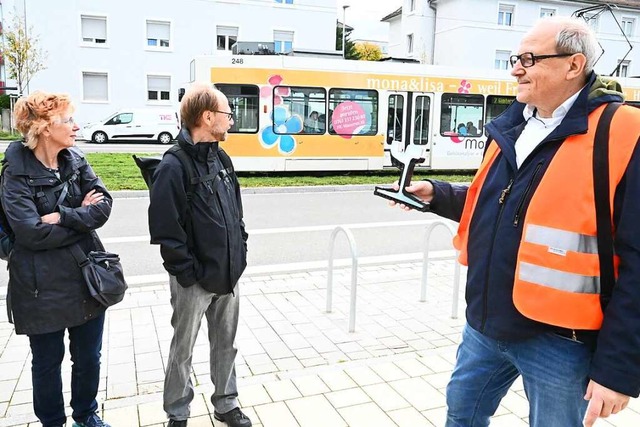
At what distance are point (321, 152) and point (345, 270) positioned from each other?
9202mm

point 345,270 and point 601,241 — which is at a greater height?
point 601,241

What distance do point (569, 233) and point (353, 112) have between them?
14.3m

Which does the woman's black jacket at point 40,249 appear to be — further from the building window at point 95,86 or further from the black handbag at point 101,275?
the building window at point 95,86

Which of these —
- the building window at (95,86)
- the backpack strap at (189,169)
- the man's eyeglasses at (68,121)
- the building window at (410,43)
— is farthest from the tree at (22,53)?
the backpack strap at (189,169)

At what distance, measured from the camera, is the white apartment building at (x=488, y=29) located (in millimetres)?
38531

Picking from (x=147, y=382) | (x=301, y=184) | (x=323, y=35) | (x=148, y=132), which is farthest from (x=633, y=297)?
(x=323, y=35)

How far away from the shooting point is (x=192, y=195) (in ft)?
9.46

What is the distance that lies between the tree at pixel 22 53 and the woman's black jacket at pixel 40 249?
98.8ft

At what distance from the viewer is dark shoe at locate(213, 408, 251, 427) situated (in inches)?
124

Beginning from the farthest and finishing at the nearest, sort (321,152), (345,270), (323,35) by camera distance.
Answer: (323,35) < (321,152) < (345,270)

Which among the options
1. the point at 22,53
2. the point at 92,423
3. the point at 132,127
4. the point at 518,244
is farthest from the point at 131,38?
the point at 518,244

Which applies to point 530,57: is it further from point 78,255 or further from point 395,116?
point 395,116

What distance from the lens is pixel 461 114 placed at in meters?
17.2

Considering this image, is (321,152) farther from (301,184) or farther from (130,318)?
(130,318)
